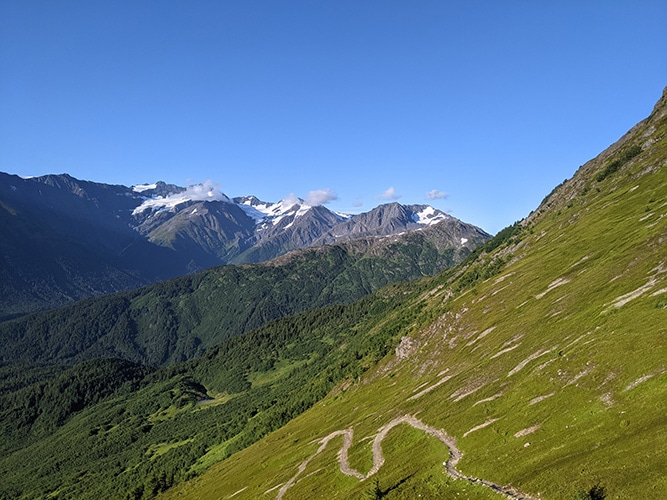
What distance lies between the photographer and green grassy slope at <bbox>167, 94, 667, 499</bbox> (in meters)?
36.5

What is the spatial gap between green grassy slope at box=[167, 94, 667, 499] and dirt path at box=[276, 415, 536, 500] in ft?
3.13

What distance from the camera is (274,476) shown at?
90750 mm

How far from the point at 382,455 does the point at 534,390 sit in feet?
85.7

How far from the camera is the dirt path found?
38.7 m

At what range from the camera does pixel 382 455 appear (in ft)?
216

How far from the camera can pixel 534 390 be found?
5331cm

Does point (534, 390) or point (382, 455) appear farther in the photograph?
point (382, 455)

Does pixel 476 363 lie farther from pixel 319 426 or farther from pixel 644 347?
pixel 319 426

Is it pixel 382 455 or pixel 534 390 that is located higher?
pixel 534 390

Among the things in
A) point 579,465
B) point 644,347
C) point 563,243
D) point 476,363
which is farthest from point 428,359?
point 579,465

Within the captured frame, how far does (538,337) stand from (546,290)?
28768 mm

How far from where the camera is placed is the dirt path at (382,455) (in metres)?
38.7

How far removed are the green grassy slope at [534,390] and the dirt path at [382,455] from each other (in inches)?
37.5

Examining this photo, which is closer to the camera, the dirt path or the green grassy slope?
the green grassy slope
